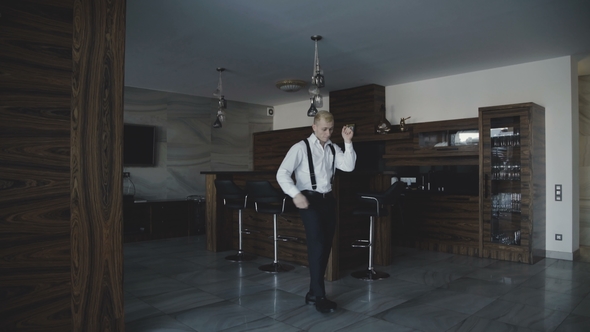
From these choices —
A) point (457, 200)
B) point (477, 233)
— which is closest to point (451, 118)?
point (457, 200)

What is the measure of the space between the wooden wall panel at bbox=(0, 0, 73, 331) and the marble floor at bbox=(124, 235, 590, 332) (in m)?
0.76

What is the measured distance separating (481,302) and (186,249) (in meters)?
3.94

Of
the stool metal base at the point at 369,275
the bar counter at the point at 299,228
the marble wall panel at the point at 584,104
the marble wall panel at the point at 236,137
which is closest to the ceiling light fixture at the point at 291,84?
the bar counter at the point at 299,228

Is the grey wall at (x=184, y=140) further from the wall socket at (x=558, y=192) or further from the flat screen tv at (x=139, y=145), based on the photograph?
the wall socket at (x=558, y=192)

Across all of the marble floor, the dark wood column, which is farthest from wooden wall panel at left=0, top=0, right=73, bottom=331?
the marble floor

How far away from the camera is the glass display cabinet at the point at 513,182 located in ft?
16.4

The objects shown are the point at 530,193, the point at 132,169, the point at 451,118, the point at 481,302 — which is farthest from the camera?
the point at 132,169

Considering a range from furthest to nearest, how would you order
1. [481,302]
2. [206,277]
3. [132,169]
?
1. [132,169]
2. [206,277]
3. [481,302]

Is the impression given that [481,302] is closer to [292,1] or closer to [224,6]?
[292,1]

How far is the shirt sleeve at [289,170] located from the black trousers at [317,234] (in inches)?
8.2

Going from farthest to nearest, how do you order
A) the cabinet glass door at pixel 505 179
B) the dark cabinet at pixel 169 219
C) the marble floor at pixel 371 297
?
the dark cabinet at pixel 169 219 < the cabinet glass door at pixel 505 179 < the marble floor at pixel 371 297

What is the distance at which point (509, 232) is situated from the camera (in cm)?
521

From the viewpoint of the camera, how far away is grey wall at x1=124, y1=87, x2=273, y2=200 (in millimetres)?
7176

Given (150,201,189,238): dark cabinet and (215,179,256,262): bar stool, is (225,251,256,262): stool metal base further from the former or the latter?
(150,201,189,238): dark cabinet
